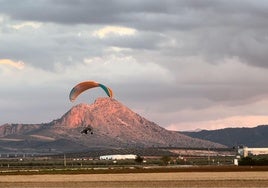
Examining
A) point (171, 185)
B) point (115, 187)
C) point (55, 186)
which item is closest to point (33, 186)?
point (55, 186)

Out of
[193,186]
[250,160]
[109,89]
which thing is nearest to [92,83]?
[109,89]

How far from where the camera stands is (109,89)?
100 meters

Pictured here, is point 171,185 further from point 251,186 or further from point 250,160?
point 250,160

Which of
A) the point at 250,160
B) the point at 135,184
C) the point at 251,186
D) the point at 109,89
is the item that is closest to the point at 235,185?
the point at 251,186

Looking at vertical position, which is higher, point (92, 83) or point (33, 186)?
point (92, 83)

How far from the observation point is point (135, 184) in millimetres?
75688

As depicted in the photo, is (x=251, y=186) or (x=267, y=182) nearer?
(x=251, y=186)

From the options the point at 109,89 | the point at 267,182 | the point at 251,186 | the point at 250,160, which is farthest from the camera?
the point at 250,160

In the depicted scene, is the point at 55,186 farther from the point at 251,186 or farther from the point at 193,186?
the point at 251,186

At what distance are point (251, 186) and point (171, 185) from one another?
8.04 meters

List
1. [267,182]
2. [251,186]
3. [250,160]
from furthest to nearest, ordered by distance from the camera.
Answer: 1. [250,160]
2. [267,182]
3. [251,186]

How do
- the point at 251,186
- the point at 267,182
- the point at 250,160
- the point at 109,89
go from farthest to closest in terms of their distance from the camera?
the point at 250,160 → the point at 109,89 → the point at 267,182 → the point at 251,186

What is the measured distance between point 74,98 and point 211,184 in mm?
33868

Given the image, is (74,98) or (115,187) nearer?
(115,187)
